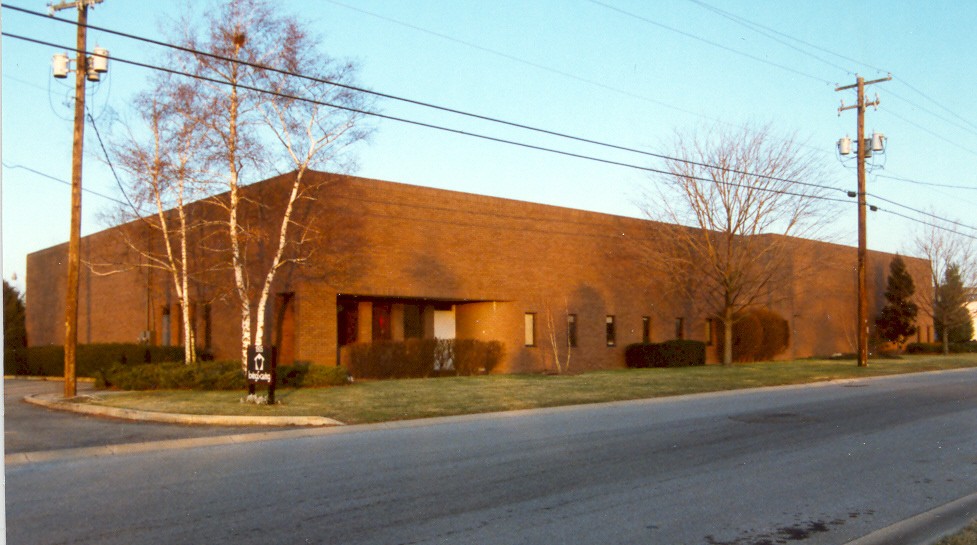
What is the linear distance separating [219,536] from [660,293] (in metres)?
33.5

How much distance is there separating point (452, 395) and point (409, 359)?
8010mm

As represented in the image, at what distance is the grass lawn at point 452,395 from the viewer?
16.0 meters

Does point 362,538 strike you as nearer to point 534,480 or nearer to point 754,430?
point 534,480

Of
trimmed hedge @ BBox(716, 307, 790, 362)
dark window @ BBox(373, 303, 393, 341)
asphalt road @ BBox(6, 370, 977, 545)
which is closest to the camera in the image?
asphalt road @ BBox(6, 370, 977, 545)

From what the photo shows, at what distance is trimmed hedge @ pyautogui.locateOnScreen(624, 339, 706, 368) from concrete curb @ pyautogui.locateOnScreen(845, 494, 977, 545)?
91.6 ft

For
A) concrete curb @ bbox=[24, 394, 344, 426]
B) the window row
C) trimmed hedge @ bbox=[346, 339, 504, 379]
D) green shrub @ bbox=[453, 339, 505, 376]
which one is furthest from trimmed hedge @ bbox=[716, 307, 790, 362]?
concrete curb @ bbox=[24, 394, 344, 426]

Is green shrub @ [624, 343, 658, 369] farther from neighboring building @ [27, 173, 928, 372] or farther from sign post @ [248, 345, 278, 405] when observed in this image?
sign post @ [248, 345, 278, 405]

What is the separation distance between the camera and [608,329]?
119 feet

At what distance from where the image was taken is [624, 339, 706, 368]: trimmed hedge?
1406 inches

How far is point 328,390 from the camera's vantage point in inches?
819

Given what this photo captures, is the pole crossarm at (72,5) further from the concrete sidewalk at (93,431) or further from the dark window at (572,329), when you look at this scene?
the dark window at (572,329)

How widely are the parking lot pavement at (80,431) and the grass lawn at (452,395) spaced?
3.69 feet

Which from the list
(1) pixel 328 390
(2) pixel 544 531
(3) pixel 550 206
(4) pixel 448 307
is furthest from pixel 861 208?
(2) pixel 544 531

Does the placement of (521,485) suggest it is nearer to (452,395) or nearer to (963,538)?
(963,538)
